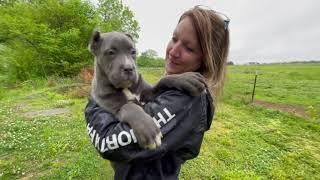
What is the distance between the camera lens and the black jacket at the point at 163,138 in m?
2.59

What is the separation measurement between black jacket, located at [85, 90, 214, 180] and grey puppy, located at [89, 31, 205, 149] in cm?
7

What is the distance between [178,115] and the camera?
272cm

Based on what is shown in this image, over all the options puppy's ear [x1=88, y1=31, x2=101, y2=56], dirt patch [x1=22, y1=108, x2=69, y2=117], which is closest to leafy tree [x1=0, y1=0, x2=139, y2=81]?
dirt patch [x1=22, y1=108, x2=69, y2=117]

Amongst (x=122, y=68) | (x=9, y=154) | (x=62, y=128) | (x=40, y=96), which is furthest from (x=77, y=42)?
(x=122, y=68)

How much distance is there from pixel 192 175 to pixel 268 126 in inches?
255

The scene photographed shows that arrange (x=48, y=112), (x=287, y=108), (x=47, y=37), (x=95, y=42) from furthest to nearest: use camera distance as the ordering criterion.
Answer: (x=47, y=37)
(x=287, y=108)
(x=48, y=112)
(x=95, y=42)

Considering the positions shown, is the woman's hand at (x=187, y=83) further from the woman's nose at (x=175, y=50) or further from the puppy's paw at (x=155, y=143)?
the puppy's paw at (x=155, y=143)

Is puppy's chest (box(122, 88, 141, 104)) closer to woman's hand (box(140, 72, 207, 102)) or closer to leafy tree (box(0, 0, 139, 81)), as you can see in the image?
woman's hand (box(140, 72, 207, 102))

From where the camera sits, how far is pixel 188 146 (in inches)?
112

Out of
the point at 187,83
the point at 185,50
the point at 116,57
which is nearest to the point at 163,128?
the point at 187,83

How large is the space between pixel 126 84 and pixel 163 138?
0.79 m

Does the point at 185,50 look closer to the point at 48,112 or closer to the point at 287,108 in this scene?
the point at 48,112

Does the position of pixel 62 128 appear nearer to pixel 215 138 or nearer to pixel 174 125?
pixel 215 138

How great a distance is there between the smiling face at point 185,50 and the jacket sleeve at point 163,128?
0.52 meters
